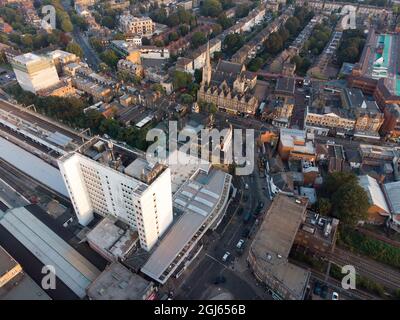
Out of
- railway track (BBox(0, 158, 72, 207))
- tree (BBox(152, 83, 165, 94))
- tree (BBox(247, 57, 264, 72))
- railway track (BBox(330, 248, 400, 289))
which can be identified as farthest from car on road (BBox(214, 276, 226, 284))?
tree (BBox(247, 57, 264, 72))

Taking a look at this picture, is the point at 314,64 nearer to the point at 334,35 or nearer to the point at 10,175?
the point at 334,35

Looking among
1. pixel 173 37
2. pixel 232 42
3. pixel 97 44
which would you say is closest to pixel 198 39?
pixel 173 37

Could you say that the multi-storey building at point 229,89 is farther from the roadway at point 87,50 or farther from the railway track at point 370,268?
the roadway at point 87,50

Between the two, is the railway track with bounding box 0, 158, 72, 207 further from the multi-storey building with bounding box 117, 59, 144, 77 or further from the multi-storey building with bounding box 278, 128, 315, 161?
the multi-storey building with bounding box 117, 59, 144, 77

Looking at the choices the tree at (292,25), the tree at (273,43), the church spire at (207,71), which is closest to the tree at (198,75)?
the church spire at (207,71)

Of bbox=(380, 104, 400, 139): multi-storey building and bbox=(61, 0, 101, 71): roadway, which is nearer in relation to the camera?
bbox=(380, 104, 400, 139): multi-storey building

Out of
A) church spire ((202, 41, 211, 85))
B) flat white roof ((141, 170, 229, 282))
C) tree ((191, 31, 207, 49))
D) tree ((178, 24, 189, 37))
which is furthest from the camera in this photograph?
tree ((178, 24, 189, 37))

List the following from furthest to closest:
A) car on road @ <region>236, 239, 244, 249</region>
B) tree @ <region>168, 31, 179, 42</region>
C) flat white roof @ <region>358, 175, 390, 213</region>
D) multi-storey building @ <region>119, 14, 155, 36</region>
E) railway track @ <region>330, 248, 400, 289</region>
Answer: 1. multi-storey building @ <region>119, 14, 155, 36</region>
2. tree @ <region>168, 31, 179, 42</region>
3. flat white roof @ <region>358, 175, 390, 213</region>
4. car on road @ <region>236, 239, 244, 249</region>
5. railway track @ <region>330, 248, 400, 289</region>

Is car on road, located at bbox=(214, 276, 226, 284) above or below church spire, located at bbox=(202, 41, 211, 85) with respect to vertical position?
below

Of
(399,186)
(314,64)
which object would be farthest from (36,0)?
(399,186)
